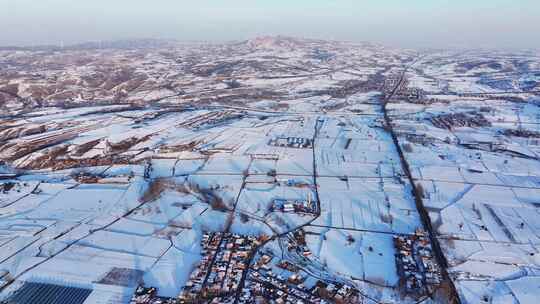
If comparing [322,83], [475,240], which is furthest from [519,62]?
[475,240]

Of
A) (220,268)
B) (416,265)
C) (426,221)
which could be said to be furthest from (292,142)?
(220,268)

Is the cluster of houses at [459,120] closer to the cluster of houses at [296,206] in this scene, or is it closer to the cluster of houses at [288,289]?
the cluster of houses at [296,206]

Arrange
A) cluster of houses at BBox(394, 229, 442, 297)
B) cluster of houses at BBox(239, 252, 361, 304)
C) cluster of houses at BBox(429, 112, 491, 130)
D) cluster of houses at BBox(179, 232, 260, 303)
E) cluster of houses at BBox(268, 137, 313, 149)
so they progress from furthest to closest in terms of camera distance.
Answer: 1. cluster of houses at BBox(429, 112, 491, 130)
2. cluster of houses at BBox(268, 137, 313, 149)
3. cluster of houses at BBox(394, 229, 442, 297)
4. cluster of houses at BBox(179, 232, 260, 303)
5. cluster of houses at BBox(239, 252, 361, 304)

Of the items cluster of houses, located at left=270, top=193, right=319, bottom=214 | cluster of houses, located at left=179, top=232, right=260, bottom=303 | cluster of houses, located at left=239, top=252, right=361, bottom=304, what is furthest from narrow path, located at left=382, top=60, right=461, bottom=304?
cluster of houses, located at left=179, top=232, right=260, bottom=303

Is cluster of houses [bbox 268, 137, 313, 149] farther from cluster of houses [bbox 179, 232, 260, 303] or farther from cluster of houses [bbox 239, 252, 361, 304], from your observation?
cluster of houses [bbox 239, 252, 361, 304]

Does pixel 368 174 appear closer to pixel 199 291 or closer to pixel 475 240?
pixel 475 240

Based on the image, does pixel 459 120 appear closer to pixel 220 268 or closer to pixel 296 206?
pixel 296 206
